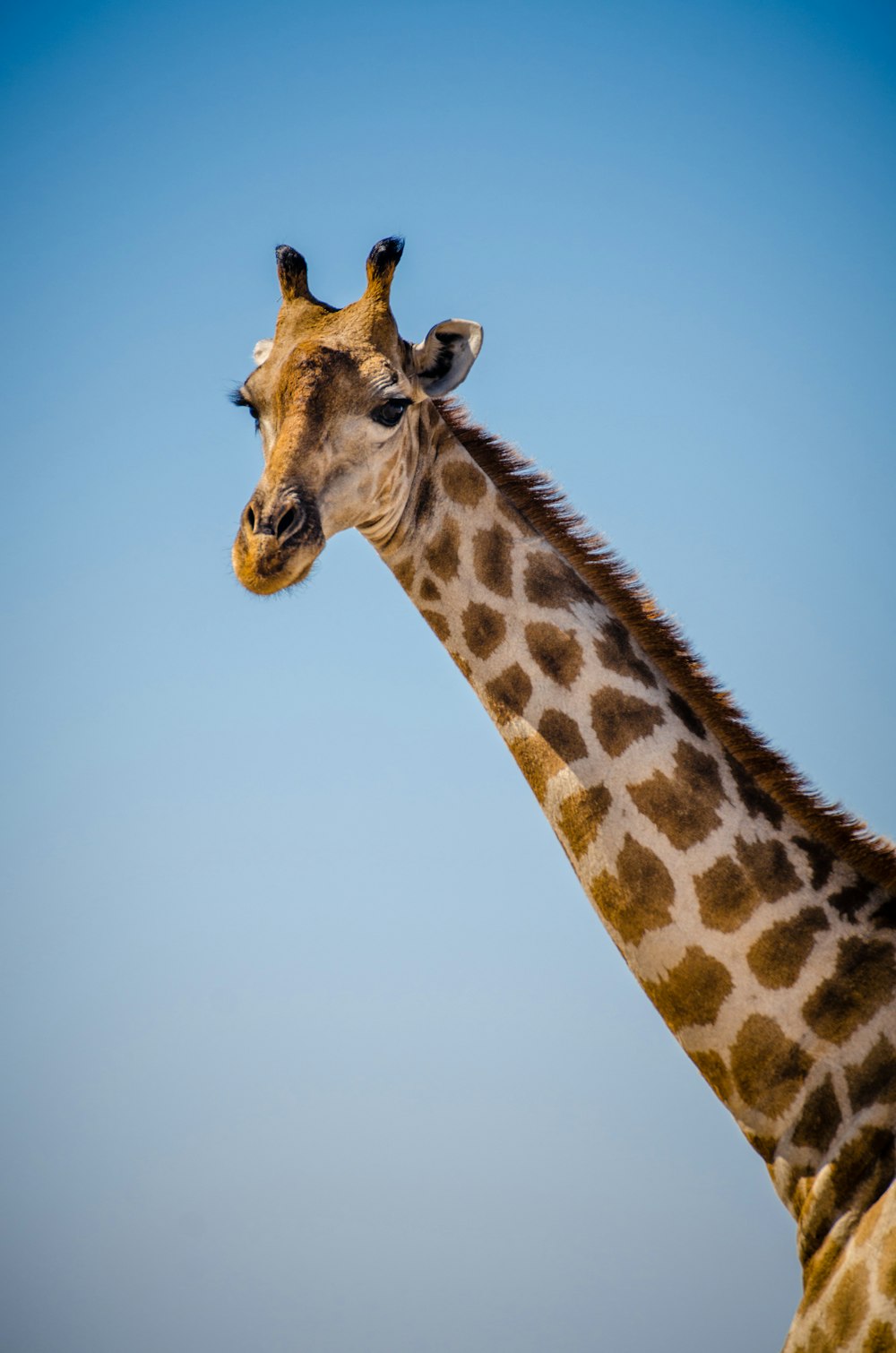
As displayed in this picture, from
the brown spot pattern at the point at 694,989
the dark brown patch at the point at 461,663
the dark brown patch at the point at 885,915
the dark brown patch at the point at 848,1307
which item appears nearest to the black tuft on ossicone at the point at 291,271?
the dark brown patch at the point at 461,663

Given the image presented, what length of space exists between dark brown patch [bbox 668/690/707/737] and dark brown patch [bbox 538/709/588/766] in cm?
51

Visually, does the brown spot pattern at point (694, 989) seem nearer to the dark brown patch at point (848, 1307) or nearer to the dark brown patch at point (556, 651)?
the dark brown patch at point (848, 1307)

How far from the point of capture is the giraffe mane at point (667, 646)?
5.43m

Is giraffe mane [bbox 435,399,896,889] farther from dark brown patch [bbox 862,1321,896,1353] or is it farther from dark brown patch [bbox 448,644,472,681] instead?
dark brown patch [bbox 862,1321,896,1353]

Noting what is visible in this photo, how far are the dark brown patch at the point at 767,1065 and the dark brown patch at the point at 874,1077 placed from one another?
0.20 m

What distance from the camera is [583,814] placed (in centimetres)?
550

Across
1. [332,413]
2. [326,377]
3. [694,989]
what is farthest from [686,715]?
[326,377]

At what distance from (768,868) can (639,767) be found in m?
0.74

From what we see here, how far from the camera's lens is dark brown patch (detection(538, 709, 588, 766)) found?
5.62m

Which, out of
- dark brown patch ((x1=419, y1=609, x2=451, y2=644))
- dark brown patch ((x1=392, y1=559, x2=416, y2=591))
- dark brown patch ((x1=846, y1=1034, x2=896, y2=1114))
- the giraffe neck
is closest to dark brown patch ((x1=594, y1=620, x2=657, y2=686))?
the giraffe neck

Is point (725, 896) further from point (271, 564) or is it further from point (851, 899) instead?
point (271, 564)

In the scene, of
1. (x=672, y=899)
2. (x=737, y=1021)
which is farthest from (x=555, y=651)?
(x=737, y=1021)

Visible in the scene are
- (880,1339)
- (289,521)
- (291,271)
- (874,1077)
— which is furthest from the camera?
(291,271)

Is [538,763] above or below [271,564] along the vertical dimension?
below
